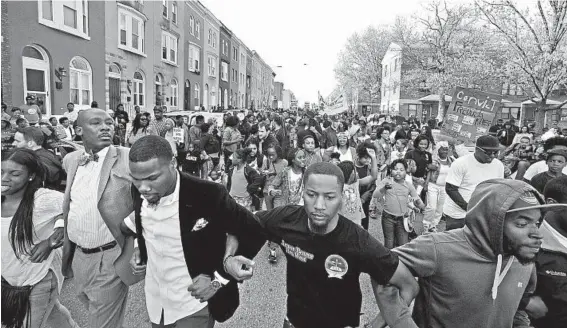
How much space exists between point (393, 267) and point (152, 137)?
5.11ft

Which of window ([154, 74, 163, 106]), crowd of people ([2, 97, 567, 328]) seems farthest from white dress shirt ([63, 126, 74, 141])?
window ([154, 74, 163, 106])

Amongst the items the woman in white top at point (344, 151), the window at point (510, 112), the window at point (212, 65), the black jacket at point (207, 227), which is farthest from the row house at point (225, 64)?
the black jacket at point (207, 227)

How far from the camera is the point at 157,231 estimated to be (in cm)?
238

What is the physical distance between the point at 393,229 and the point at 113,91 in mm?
18483

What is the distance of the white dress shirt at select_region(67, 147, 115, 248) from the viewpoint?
9.63 feet

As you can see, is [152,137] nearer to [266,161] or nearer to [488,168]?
[488,168]

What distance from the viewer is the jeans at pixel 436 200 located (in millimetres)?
6867

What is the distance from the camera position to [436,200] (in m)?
6.95

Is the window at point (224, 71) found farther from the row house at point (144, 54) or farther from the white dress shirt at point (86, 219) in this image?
the white dress shirt at point (86, 219)

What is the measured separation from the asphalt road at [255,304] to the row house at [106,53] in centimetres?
1142

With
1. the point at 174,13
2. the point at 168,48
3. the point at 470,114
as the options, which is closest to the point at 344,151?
the point at 470,114

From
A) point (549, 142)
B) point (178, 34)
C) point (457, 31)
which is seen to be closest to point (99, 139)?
point (549, 142)

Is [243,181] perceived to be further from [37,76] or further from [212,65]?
[212,65]

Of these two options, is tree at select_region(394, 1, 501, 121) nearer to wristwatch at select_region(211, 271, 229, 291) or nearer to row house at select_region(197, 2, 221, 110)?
row house at select_region(197, 2, 221, 110)
